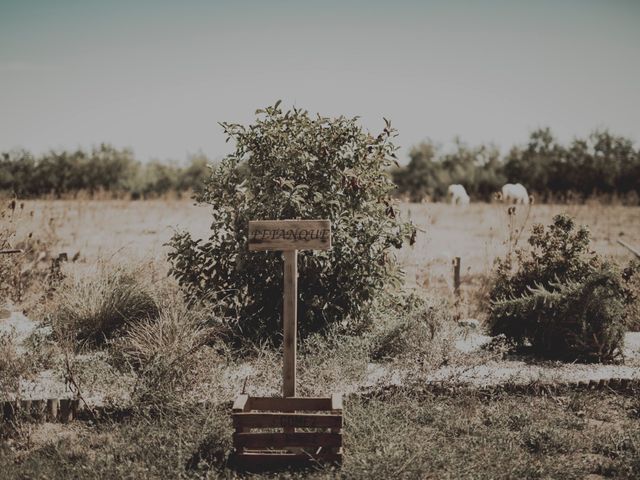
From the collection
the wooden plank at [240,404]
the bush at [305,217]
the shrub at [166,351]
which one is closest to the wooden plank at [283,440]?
the wooden plank at [240,404]

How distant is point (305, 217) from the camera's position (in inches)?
206

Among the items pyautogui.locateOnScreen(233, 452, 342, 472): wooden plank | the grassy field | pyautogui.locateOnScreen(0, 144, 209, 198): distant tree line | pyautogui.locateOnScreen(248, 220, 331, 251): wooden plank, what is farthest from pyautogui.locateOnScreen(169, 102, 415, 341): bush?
pyautogui.locateOnScreen(0, 144, 209, 198): distant tree line

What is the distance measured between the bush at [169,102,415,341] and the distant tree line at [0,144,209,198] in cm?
2044

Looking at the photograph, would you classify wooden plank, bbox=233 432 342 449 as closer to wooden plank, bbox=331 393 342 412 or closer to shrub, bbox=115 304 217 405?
wooden plank, bbox=331 393 342 412

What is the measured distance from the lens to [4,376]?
14.9ft

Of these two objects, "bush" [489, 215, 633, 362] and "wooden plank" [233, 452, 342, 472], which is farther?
"bush" [489, 215, 633, 362]

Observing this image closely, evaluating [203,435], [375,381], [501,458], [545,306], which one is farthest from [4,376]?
[545,306]

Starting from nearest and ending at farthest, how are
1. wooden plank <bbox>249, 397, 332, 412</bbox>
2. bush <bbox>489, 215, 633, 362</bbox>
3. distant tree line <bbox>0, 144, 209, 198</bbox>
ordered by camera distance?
wooden plank <bbox>249, 397, 332, 412</bbox>
bush <bbox>489, 215, 633, 362</bbox>
distant tree line <bbox>0, 144, 209, 198</bbox>

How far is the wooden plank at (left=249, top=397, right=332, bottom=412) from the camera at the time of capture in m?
3.82

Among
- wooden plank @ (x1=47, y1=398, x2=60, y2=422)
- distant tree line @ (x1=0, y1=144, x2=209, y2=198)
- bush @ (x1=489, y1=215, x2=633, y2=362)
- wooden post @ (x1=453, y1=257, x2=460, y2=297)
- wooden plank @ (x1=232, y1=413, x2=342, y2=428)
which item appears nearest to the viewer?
wooden plank @ (x1=232, y1=413, x2=342, y2=428)

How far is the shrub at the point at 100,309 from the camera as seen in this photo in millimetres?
5641

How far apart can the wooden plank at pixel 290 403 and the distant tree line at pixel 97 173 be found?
22.5m

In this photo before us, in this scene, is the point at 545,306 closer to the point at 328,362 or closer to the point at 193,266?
the point at 328,362

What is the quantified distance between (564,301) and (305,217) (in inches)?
100
